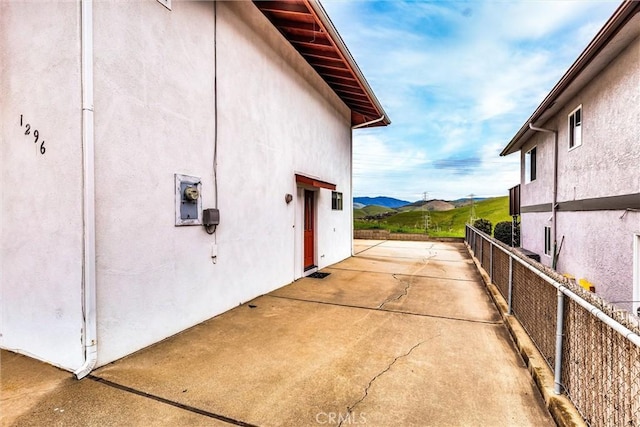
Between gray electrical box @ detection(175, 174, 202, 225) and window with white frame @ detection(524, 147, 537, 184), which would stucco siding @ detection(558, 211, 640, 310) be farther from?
gray electrical box @ detection(175, 174, 202, 225)

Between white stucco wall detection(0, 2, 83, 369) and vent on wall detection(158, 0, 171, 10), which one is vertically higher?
vent on wall detection(158, 0, 171, 10)

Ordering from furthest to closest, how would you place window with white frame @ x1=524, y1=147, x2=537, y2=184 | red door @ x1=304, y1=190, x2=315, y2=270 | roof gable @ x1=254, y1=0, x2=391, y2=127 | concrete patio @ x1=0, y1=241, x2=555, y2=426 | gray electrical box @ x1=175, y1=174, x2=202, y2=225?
window with white frame @ x1=524, y1=147, x2=537, y2=184
red door @ x1=304, y1=190, x2=315, y2=270
roof gable @ x1=254, y1=0, x2=391, y2=127
gray electrical box @ x1=175, y1=174, x2=202, y2=225
concrete patio @ x1=0, y1=241, x2=555, y2=426

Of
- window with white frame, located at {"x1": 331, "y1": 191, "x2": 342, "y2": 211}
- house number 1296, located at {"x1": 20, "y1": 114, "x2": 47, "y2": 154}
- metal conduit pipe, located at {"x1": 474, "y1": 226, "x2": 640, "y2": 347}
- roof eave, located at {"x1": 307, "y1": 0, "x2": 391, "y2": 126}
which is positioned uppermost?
roof eave, located at {"x1": 307, "y1": 0, "x2": 391, "y2": 126}

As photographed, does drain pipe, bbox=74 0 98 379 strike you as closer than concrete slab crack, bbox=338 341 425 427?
No

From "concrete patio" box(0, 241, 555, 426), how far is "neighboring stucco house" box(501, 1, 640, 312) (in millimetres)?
3067

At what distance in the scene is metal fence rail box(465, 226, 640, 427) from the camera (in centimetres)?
161

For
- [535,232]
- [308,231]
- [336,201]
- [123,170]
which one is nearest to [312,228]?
[308,231]

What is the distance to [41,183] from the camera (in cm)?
309

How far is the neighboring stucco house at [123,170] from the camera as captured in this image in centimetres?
291

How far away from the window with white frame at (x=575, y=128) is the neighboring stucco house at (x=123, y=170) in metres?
6.89

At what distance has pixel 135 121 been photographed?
10.9 ft

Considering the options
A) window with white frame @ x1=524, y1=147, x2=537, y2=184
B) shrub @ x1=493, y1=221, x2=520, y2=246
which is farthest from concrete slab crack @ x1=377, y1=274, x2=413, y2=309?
shrub @ x1=493, y1=221, x2=520, y2=246

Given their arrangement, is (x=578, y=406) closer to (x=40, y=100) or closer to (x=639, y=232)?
(x=639, y=232)

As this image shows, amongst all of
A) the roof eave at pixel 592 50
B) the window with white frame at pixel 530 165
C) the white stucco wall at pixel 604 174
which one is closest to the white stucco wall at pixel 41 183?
the roof eave at pixel 592 50
